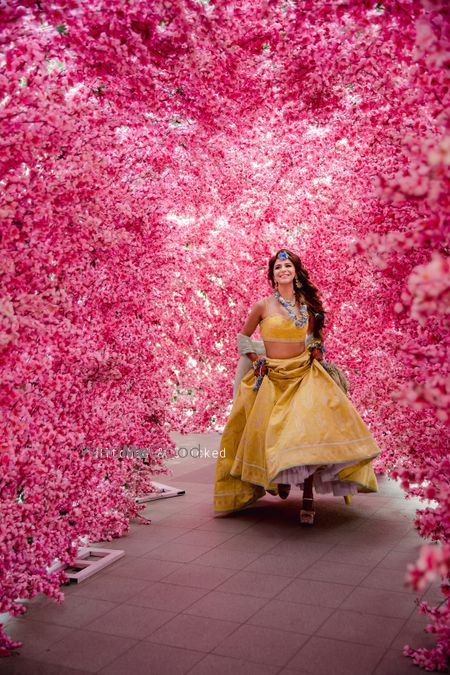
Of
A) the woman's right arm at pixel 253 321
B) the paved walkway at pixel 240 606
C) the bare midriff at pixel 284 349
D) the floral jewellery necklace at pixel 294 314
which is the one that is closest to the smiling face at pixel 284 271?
the floral jewellery necklace at pixel 294 314

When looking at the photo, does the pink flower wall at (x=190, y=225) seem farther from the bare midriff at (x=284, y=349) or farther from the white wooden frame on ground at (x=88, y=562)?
the bare midriff at (x=284, y=349)

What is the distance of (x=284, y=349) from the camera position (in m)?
6.18

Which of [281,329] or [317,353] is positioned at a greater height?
[281,329]

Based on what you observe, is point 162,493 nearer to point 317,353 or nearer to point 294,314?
point 317,353

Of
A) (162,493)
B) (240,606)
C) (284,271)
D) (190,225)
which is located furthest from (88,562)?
(190,225)

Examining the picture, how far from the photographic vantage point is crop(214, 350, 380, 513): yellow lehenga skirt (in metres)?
5.31

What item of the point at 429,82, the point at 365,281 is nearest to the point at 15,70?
the point at 429,82

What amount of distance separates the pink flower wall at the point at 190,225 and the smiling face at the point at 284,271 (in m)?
0.58

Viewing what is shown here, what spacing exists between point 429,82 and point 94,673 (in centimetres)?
289

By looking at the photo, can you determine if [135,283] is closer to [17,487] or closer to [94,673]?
[17,487]

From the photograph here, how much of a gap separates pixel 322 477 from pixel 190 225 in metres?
3.21

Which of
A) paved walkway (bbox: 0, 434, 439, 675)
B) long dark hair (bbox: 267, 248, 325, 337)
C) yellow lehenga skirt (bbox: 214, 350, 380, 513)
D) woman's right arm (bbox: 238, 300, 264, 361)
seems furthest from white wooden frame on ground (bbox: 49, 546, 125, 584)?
long dark hair (bbox: 267, 248, 325, 337)

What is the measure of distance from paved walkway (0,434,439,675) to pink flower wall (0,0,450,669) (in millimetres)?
325

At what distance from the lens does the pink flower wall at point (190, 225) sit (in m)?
2.56
